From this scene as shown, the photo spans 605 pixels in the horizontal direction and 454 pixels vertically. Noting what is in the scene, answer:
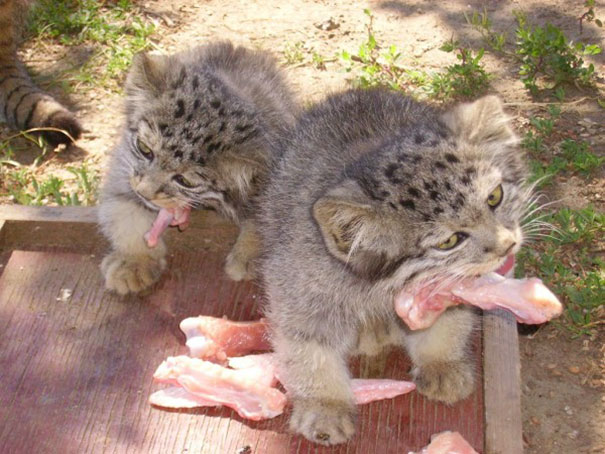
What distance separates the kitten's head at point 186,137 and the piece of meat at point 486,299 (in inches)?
41.8

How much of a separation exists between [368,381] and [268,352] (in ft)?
1.53

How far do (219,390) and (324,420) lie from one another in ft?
1.45

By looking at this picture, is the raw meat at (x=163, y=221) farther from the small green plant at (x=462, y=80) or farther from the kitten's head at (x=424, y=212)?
the small green plant at (x=462, y=80)

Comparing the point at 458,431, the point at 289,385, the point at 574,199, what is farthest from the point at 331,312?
the point at 574,199

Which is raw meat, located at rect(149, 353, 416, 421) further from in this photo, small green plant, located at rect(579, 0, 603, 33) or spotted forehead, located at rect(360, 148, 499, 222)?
small green plant, located at rect(579, 0, 603, 33)

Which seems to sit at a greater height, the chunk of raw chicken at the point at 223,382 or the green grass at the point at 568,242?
the chunk of raw chicken at the point at 223,382

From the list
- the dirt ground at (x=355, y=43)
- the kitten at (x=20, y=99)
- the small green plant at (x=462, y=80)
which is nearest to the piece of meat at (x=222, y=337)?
the dirt ground at (x=355, y=43)

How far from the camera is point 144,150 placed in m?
3.88

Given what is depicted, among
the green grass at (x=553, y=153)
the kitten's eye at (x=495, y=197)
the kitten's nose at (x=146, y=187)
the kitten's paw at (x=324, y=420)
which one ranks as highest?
the kitten's eye at (x=495, y=197)

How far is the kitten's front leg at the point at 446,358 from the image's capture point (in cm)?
348

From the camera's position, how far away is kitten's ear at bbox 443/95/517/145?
3094 millimetres

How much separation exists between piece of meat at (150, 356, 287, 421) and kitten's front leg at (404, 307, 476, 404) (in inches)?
23.2

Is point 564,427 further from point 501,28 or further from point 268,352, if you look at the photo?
point 501,28

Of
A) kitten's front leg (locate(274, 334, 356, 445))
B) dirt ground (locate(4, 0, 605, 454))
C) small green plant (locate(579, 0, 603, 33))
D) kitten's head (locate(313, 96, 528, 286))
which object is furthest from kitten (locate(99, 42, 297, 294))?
small green plant (locate(579, 0, 603, 33))
